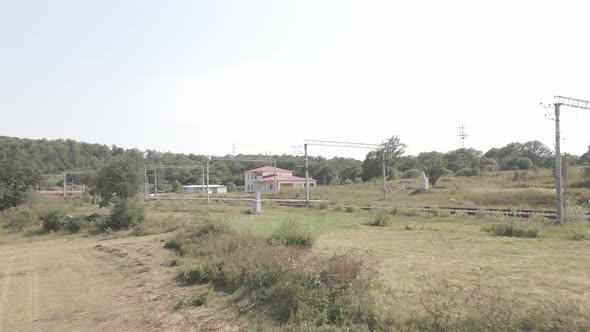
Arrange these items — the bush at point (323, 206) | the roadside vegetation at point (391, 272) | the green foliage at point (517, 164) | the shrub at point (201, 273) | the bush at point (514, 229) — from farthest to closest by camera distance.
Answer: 1. the green foliage at point (517, 164)
2. the bush at point (323, 206)
3. the bush at point (514, 229)
4. the shrub at point (201, 273)
5. the roadside vegetation at point (391, 272)

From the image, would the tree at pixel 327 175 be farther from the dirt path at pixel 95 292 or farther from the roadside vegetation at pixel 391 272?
the dirt path at pixel 95 292

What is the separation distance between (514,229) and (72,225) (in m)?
27.1

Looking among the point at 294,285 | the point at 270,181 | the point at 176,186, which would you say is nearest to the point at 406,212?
the point at 294,285

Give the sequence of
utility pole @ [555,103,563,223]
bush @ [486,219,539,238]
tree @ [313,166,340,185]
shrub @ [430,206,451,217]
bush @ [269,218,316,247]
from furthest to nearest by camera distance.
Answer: tree @ [313,166,340,185]
shrub @ [430,206,451,217]
utility pole @ [555,103,563,223]
bush @ [486,219,539,238]
bush @ [269,218,316,247]

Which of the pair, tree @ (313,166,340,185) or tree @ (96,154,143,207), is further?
tree @ (313,166,340,185)

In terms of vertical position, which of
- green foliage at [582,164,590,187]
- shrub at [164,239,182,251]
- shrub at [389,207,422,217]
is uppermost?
green foliage at [582,164,590,187]

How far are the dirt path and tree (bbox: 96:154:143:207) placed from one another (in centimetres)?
1504

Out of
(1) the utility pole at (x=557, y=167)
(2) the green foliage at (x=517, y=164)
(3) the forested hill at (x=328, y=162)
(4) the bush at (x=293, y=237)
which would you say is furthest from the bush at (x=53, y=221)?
(2) the green foliage at (x=517, y=164)

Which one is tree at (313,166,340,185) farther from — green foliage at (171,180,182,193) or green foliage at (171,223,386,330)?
green foliage at (171,223,386,330)

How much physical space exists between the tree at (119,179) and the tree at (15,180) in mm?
16628

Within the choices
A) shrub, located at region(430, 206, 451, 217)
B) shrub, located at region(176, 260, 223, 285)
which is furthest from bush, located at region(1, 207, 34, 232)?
shrub, located at region(430, 206, 451, 217)

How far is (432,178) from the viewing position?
57438 millimetres

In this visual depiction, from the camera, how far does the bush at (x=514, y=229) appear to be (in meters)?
17.4

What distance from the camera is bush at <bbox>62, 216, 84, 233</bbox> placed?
29188mm
